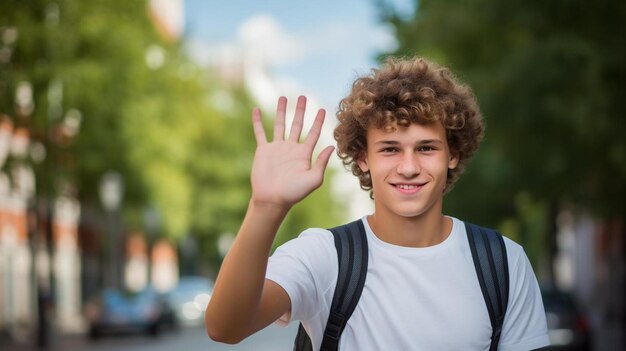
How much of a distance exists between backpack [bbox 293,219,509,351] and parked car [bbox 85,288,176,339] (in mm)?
32471

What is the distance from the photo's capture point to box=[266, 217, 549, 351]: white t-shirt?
3.36 meters

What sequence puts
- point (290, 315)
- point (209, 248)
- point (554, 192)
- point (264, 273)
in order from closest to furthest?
point (264, 273) → point (290, 315) → point (554, 192) → point (209, 248)

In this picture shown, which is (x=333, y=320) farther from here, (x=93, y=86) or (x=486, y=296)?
(x=93, y=86)

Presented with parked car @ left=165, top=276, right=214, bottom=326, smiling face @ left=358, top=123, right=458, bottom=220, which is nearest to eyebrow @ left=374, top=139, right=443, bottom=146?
smiling face @ left=358, top=123, right=458, bottom=220

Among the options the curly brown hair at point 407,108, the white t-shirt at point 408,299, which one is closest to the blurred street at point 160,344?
the curly brown hair at point 407,108

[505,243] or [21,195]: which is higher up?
[21,195]

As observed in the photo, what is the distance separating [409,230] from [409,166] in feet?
0.62

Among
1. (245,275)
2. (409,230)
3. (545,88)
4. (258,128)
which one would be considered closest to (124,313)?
(545,88)

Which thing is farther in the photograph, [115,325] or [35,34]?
[115,325]

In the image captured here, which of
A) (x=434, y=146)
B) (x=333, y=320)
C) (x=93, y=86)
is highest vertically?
(x=93, y=86)

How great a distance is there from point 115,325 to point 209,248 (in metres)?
28.8

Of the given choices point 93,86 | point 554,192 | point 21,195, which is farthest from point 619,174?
point 21,195

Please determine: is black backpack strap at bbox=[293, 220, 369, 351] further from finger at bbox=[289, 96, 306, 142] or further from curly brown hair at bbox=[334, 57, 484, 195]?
finger at bbox=[289, 96, 306, 142]

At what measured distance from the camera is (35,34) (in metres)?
25.3
